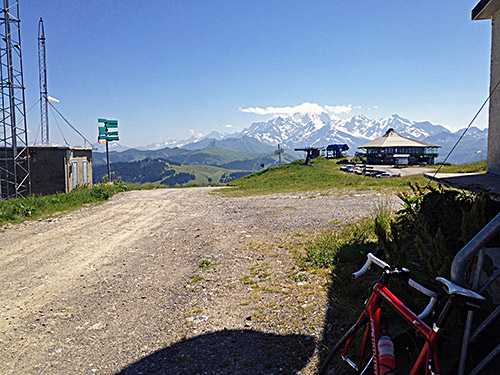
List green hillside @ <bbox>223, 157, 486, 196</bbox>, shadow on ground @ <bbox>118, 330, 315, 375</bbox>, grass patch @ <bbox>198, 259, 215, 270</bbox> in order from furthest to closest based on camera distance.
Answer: green hillside @ <bbox>223, 157, 486, 196</bbox>
grass patch @ <bbox>198, 259, 215, 270</bbox>
shadow on ground @ <bbox>118, 330, 315, 375</bbox>

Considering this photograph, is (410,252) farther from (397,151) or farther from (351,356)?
(397,151)

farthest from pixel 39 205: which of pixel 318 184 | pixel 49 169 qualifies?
pixel 318 184

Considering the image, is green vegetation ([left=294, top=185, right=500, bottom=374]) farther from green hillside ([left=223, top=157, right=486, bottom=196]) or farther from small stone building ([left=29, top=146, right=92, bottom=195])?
small stone building ([left=29, top=146, right=92, bottom=195])

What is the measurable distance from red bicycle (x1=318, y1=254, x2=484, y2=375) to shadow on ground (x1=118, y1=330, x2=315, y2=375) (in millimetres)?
501

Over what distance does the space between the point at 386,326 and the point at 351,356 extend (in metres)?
1.10

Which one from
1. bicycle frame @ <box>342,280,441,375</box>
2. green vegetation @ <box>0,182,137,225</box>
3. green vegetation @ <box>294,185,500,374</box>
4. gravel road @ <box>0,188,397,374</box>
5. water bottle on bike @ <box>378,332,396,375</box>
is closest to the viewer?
bicycle frame @ <box>342,280,441,375</box>

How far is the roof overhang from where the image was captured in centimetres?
596

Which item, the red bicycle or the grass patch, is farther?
the grass patch

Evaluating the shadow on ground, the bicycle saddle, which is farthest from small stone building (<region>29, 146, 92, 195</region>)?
the bicycle saddle

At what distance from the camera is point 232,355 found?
4117mm

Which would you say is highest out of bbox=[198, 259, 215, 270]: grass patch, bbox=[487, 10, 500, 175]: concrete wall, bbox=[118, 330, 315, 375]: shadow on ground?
bbox=[487, 10, 500, 175]: concrete wall

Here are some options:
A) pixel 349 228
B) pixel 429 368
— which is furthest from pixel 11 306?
pixel 349 228

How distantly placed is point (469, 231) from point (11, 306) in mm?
6663

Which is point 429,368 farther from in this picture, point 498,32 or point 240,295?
point 498,32
